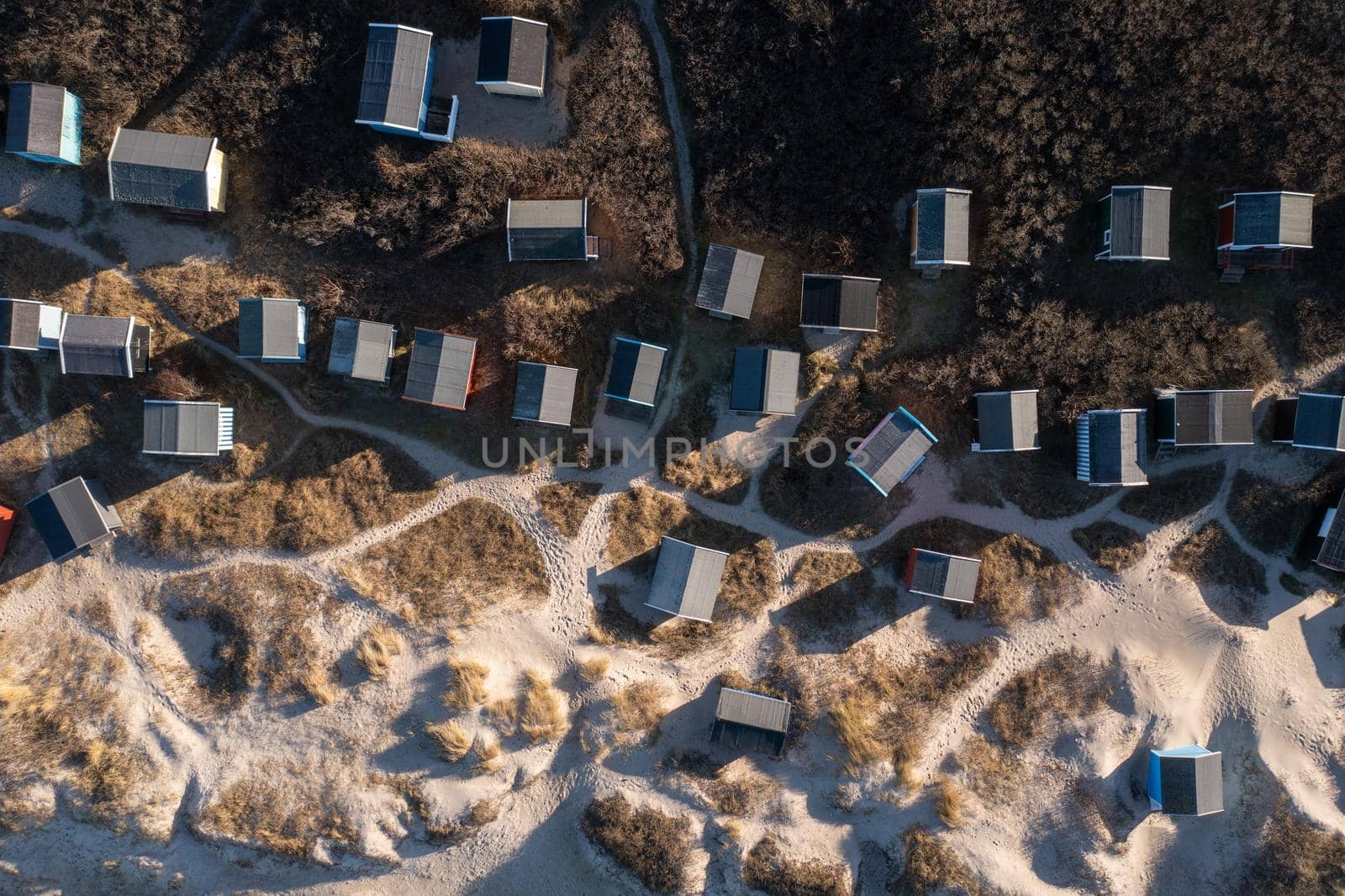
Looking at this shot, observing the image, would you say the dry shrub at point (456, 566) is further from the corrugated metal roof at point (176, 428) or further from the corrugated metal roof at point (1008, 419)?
the corrugated metal roof at point (1008, 419)

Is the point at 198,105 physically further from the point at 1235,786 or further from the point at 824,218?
the point at 1235,786

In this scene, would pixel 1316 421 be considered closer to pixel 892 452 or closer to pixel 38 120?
pixel 892 452

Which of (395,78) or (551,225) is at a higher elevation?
(395,78)

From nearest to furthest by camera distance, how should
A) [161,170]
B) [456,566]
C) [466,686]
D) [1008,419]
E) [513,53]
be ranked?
1. [513,53]
2. [161,170]
3. [1008,419]
4. [466,686]
5. [456,566]

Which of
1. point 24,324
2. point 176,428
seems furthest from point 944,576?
point 24,324

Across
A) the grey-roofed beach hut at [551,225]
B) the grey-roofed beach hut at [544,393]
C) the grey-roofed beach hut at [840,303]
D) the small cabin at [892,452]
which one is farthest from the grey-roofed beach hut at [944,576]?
the grey-roofed beach hut at [551,225]

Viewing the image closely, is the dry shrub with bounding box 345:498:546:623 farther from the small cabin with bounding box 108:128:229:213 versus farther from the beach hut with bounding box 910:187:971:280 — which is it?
the beach hut with bounding box 910:187:971:280

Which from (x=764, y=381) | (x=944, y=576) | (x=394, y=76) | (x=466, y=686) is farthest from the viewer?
(x=466, y=686)
